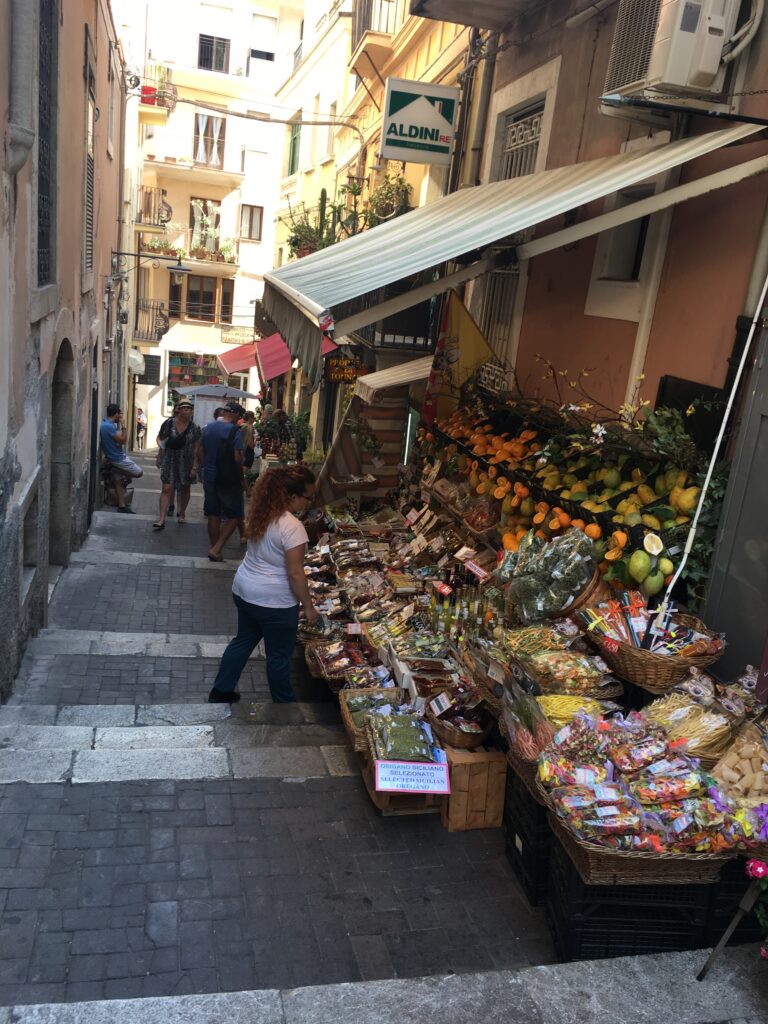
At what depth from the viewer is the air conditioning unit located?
4277mm

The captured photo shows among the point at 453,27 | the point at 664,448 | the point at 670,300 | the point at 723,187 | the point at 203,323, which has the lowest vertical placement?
the point at 203,323

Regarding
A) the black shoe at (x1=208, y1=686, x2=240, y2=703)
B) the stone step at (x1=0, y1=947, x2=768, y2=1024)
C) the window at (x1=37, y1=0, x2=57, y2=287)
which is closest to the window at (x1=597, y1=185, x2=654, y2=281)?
the black shoe at (x1=208, y1=686, x2=240, y2=703)

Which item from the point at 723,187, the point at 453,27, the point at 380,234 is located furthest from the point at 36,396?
the point at 453,27

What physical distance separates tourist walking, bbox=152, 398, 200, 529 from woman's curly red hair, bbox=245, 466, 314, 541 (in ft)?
21.3

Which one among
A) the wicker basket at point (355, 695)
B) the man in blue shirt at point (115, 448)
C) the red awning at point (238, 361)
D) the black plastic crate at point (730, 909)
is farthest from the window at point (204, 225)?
the black plastic crate at point (730, 909)

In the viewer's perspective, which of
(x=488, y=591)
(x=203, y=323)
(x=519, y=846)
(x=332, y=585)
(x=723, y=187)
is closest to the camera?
(x=519, y=846)

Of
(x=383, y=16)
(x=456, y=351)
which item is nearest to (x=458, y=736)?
(x=456, y=351)

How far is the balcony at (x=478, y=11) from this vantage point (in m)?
7.44

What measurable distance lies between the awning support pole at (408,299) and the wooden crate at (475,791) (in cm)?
291

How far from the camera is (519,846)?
4.01 m

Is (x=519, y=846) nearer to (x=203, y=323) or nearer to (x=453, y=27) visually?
(x=453, y=27)

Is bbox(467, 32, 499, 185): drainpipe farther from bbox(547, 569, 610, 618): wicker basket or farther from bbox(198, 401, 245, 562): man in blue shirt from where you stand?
bbox(547, 569, 610, 618): wicker basket

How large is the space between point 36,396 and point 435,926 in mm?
4983

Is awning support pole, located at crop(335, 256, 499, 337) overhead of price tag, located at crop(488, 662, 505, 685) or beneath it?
overhead
